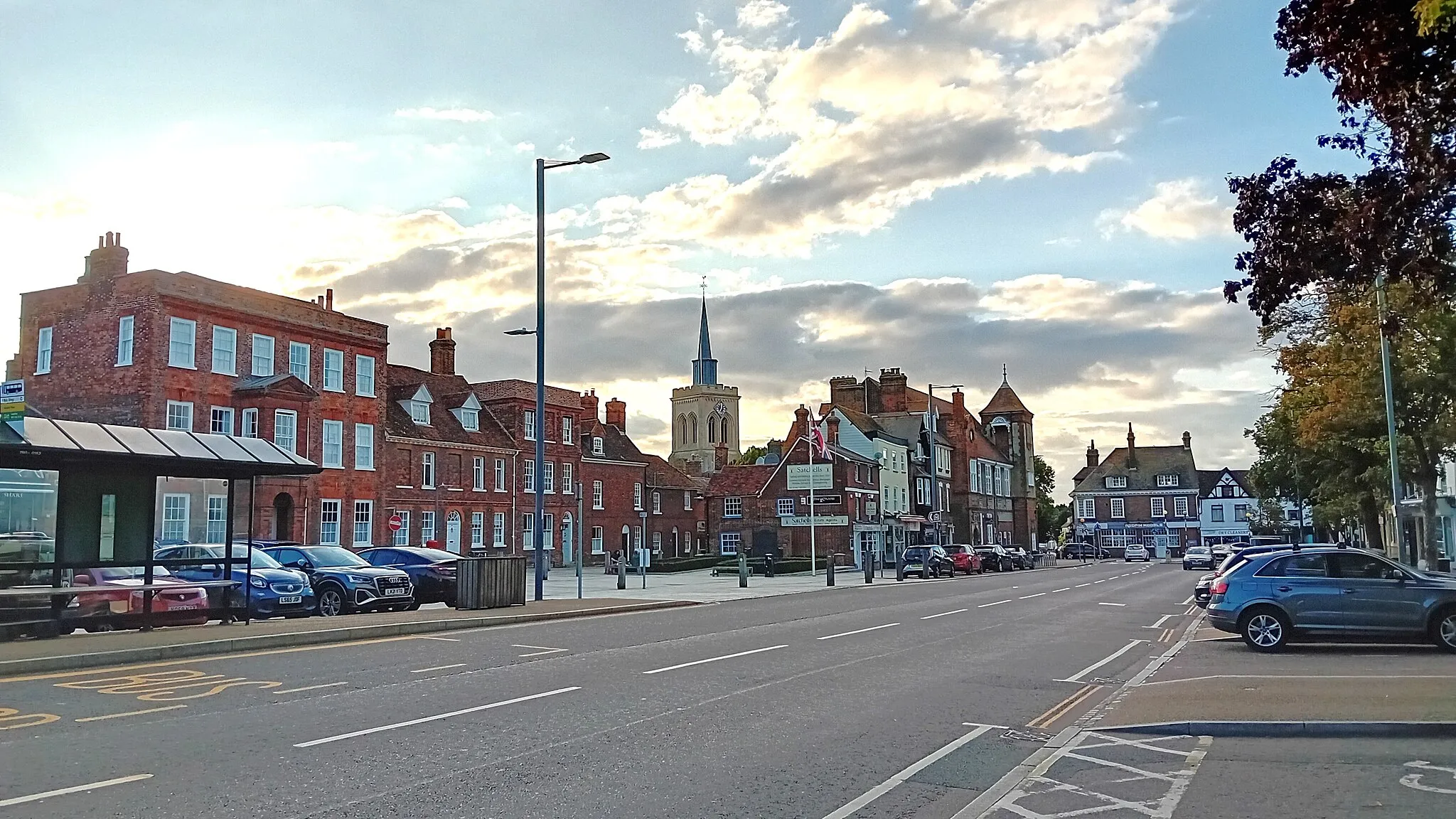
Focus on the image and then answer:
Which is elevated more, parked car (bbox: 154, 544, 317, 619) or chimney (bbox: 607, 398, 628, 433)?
chimney (bbox: 607, 398, 628, 433)

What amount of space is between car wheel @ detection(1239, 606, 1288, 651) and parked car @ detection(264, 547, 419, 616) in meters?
16.4

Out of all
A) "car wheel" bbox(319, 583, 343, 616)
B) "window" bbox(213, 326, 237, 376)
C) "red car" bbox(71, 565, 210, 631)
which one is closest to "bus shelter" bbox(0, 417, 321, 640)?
"red car" bbox(71, 565, 210, 631)

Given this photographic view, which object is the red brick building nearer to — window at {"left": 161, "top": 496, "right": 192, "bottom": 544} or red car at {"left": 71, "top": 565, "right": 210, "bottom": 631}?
window at {"left": 161, "top": 496, "right": 192, "bottom": 544}

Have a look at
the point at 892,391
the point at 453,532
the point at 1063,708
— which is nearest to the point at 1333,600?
the point at 1063,708

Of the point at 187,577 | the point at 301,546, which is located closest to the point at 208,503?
the point at 301,546

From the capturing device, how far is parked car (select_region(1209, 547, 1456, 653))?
54.1 ft

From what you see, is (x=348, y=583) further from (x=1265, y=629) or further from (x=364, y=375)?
(x=364, y=375)

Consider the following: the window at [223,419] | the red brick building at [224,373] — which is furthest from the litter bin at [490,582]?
the window at [223,419]

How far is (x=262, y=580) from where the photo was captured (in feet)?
71.9

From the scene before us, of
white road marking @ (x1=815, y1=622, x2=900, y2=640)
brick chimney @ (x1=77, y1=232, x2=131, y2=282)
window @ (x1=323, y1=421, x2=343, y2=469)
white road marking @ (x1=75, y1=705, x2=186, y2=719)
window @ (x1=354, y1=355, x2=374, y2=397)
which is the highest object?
brick chimney @ (x1=77, y1=232, x2=131, y2=282)

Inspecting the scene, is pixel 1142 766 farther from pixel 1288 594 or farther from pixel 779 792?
pixel 1288 594

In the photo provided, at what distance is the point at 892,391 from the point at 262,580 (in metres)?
67.5

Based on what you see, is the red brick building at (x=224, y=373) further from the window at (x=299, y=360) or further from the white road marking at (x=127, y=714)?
the white road marking at (x=127, y=714)

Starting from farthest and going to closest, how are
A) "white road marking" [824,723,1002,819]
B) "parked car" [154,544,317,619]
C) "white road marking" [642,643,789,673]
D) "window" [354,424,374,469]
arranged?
1. "window" [354,424,374,469]
2. "parked car" [154,544,317,619]
3. "white road marking" [642,643,789,673]
4. "white road marking" [824,723,1002,819]
